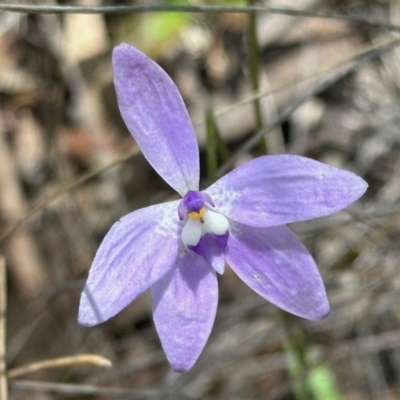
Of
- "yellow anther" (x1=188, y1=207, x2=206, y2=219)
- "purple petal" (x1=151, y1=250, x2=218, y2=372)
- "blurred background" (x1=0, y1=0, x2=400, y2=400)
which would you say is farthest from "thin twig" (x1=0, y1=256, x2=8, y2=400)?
"yellow anther" (x1=188, y1=207, x2=206, y2=219)

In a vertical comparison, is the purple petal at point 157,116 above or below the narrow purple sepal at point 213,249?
above

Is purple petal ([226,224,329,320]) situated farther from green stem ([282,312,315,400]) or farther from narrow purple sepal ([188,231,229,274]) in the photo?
green stem ([282,312,315,400])

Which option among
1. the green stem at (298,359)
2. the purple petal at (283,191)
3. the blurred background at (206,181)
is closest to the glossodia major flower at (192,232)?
the purple petal at (283,191)

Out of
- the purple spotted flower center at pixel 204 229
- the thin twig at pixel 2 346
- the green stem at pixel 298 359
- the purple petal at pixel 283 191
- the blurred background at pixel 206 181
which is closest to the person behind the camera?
the purple petal at pixel 283 191

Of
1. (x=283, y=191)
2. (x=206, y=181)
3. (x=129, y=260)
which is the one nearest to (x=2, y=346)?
(x=129, y=260)

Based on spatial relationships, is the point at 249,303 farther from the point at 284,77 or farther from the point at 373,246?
the point at 284,77

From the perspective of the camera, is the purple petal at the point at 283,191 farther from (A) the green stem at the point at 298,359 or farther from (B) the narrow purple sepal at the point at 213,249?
(A) the green stem at the point at 298,359
